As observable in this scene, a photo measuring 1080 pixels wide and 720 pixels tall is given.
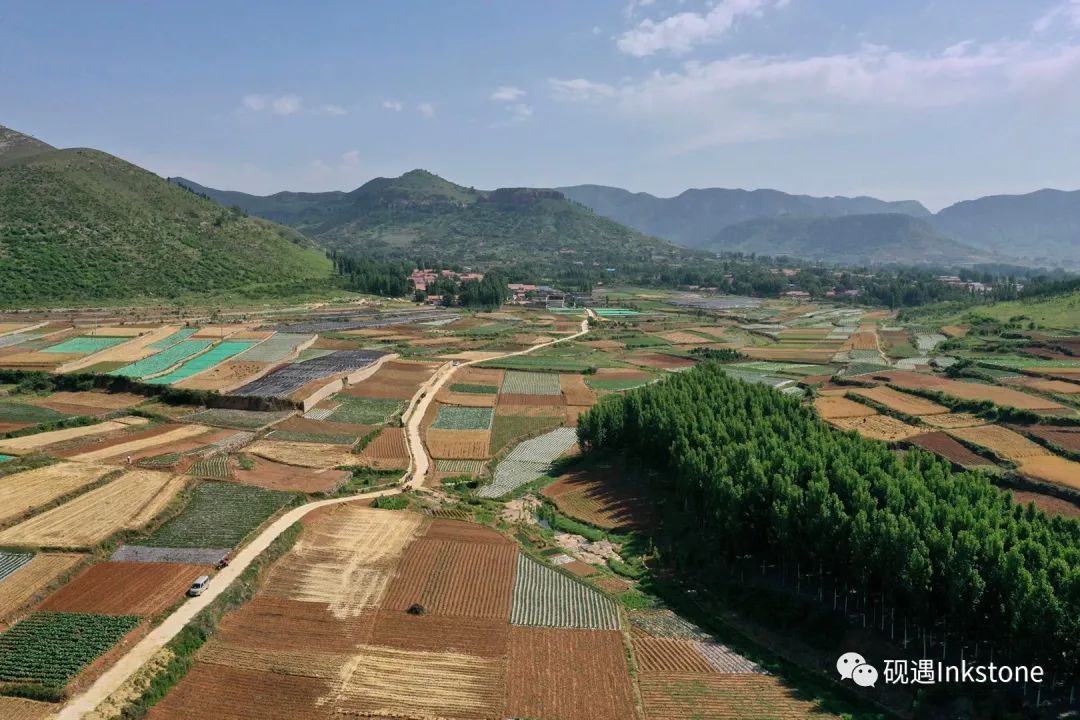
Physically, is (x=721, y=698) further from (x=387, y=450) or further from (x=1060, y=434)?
(x=1060, y=434)

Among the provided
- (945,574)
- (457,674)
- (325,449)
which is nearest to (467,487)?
(325,449)

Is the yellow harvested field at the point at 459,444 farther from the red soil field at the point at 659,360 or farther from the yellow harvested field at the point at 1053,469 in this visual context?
the red soil field at the point at 659,360

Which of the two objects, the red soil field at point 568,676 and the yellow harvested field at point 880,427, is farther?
the yellow harvested field at point 880,427

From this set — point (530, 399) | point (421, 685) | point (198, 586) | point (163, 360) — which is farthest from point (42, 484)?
point (530, 399)

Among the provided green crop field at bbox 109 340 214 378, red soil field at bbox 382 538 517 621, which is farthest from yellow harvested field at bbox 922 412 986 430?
green crop field at bbox 109 340 214 378

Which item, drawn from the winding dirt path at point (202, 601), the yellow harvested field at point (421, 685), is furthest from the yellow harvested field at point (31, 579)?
the yellow harvested field at point (421, 685)

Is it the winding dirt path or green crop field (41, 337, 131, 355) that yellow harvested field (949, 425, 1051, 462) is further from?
green crop field (41, 337, 131, 355)
